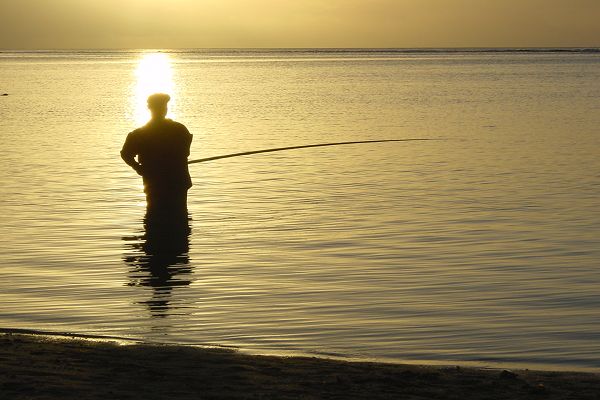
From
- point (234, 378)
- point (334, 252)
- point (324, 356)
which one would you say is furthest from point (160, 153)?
point (234, 378)

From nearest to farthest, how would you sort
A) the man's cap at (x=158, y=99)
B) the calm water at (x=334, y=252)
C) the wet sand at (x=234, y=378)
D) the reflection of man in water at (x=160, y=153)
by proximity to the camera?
the wet sand at (x=234, y=378) → the calm water at (x=334, y=252) → the man's cap at (x=158, y=99) → the reflection of man in water at (x=160, y=153)

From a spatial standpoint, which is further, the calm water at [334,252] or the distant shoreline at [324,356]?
the calm water at [334,252]

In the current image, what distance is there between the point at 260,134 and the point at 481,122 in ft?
23.9

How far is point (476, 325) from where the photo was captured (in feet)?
29.0

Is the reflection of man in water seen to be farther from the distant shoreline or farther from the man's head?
the distant shoreline

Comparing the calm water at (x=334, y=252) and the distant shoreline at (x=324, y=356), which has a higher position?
the calm water at (x=334, y=252)

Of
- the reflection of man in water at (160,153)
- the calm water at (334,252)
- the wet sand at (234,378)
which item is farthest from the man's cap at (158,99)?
the wet sand at (234,378)

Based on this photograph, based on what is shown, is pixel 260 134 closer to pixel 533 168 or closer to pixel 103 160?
pixel 103 160

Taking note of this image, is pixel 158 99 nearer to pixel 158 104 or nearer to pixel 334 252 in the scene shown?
pixel 158 104

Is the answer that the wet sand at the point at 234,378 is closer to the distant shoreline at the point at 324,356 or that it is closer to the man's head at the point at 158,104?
the distant shoreline at the point at 324,356

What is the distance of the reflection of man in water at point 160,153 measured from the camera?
442 inches

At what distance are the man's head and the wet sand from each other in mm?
4171

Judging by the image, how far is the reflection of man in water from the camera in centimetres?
1123

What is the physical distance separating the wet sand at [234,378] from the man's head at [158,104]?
4.17m
